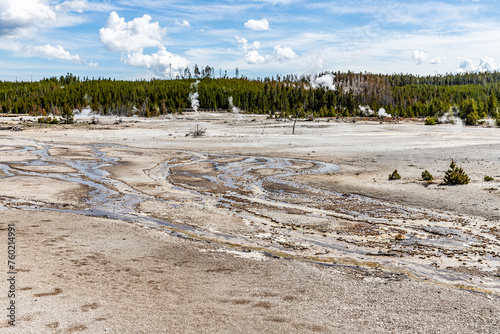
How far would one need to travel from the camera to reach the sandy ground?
7715mm

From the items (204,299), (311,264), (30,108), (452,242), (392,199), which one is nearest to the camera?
(204,299)

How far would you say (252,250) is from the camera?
40.7 feet

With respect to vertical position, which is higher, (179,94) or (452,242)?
(179,94)

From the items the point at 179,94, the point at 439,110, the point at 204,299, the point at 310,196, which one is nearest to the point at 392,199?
the point at 310,196

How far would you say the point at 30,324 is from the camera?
6.95 metres

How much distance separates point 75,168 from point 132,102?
366 ft

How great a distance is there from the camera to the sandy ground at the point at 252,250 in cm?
771

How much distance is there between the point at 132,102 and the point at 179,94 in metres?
16.2

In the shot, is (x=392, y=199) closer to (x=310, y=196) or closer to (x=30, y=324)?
(x=310, y=196)

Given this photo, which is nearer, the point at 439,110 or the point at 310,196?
the point at 310,196

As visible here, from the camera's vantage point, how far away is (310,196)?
20.5 meters

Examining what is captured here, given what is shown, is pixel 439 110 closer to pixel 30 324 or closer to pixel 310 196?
pixel 310 196

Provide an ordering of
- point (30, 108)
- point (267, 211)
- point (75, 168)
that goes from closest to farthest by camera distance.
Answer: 1. point (267, 211)
2. point (75, 168)
3. point (30, 108)

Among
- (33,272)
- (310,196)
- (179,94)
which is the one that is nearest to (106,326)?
(33,272)
